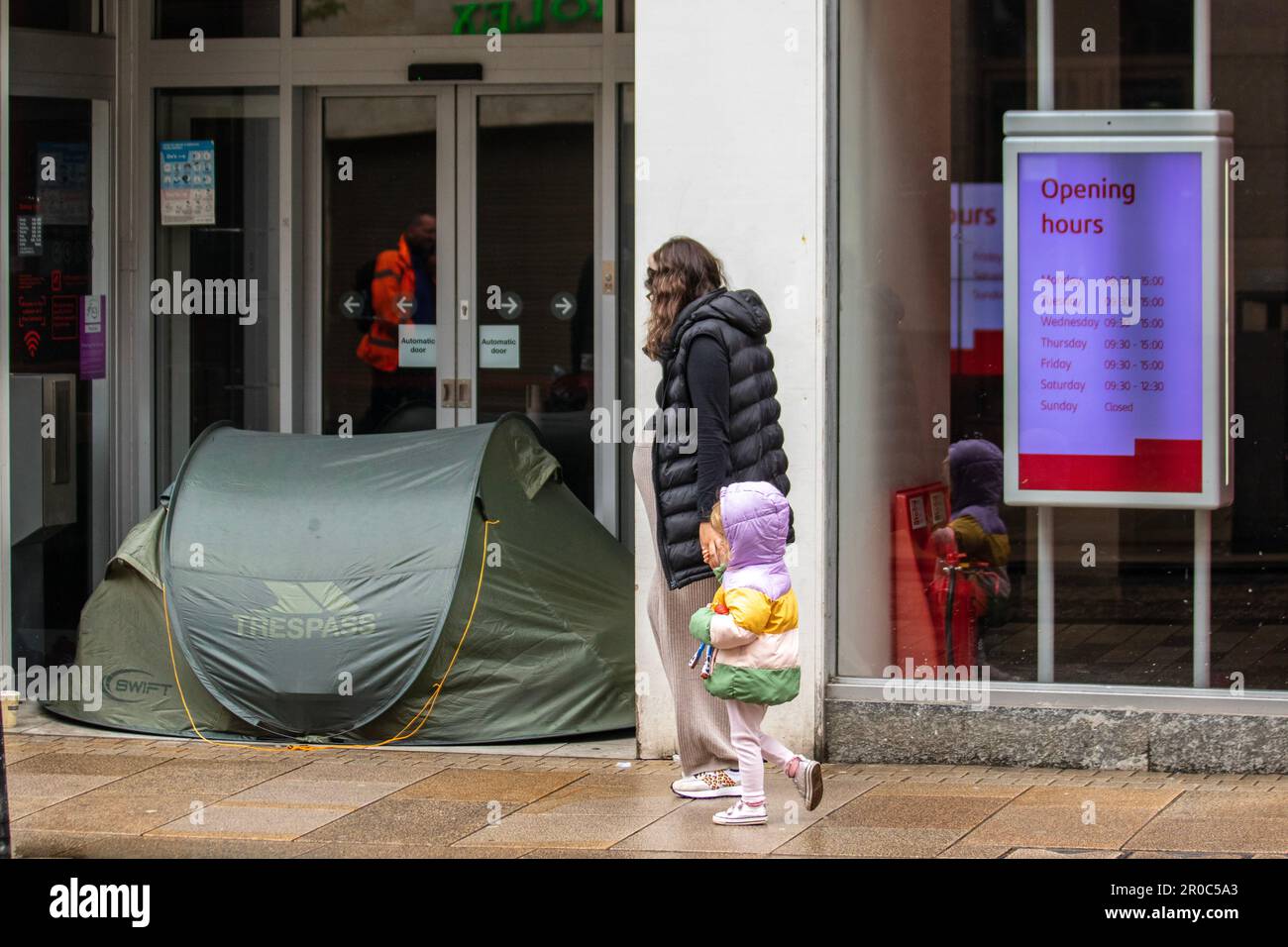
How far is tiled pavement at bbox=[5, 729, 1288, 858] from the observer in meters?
5.84

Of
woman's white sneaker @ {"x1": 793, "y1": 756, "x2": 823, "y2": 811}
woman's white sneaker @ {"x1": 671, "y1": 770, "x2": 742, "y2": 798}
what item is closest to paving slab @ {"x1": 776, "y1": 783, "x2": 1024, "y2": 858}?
woman's white sneaker @ {"x1": 793, "y1": 756, "x2": 823, "y2": 811}

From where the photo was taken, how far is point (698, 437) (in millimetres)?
6082

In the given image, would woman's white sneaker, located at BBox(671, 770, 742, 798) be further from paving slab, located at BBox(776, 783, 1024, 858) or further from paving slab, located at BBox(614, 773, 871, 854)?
paving slab, located at BBox(776, 783, 1024, 858)

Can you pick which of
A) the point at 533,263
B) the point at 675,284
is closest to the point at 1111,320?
the point at 675,284

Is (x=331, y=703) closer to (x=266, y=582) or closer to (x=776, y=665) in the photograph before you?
(x=266, y=582)

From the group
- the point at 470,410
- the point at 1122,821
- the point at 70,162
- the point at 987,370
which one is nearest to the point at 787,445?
the point at 987,370

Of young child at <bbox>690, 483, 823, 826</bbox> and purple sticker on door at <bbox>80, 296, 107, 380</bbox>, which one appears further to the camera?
purple sticker on door at <bbox>80, 296, 107, 380</bbox>

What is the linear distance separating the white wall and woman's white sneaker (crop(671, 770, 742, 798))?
617 mm

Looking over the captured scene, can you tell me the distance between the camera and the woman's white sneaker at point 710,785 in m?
6.45

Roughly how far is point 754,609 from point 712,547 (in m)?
0.29

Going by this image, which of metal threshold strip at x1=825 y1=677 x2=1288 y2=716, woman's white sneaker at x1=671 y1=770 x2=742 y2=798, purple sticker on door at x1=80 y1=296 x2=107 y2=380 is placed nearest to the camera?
woman's white sneaker at x1=671 y1=770 x2=742 y2=798

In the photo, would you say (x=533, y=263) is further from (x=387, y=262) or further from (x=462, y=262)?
(x=387, y=262)

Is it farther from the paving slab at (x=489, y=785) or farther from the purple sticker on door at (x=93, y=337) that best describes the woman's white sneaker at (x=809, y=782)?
the purple sticker on door at (x=93, y=337)

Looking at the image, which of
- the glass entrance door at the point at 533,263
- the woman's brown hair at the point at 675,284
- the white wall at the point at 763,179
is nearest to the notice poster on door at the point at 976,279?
the white wall at the point at 763,179
